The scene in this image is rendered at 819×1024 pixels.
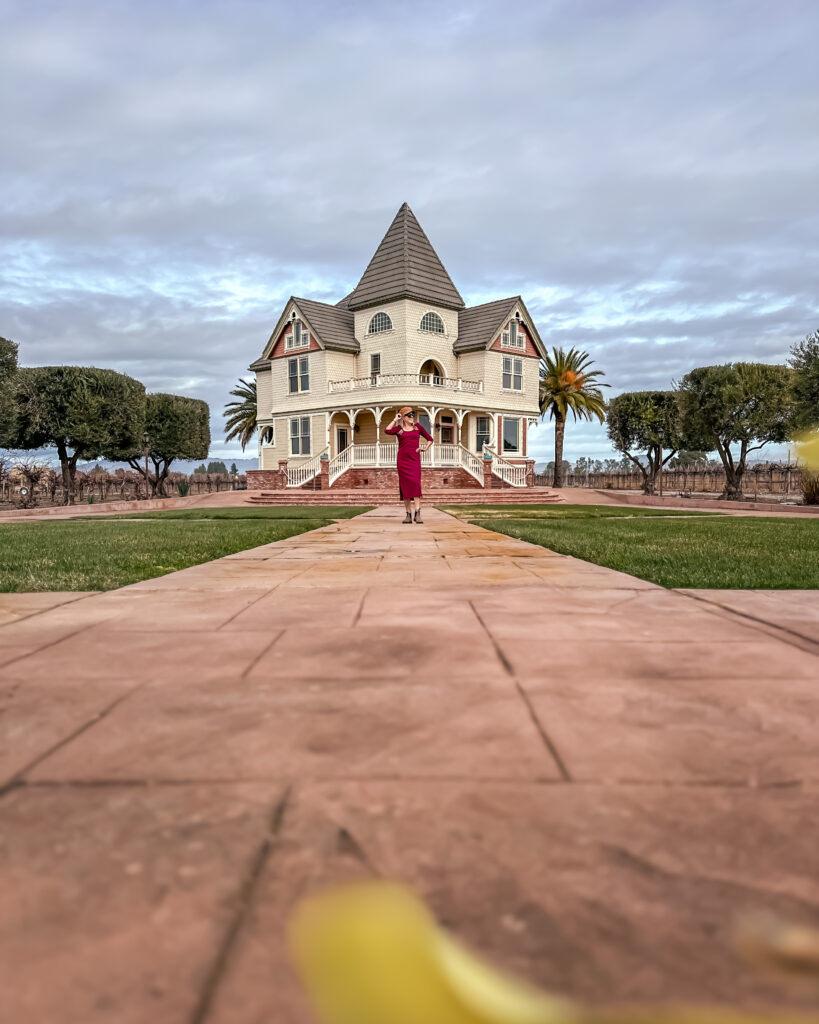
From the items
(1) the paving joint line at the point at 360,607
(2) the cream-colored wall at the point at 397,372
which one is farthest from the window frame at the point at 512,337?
(1) the paving joint line at the point at 360,607

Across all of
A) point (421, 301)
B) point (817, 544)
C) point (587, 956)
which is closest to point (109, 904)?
point (587, 956)

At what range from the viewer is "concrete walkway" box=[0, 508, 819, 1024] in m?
0.95

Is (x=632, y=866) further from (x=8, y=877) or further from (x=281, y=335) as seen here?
(x=281, y=335)

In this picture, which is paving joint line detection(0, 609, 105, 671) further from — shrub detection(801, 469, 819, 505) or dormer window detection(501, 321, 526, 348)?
dormer window detection(501, 321, 526, 348)

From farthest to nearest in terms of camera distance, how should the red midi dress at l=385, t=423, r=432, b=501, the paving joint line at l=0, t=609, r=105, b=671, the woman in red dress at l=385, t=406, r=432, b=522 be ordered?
1. the red midi dress at l=385, t=423, r=432, b=501
2. the woman in red dress at l=385, t=406, r=432, b=522
3. the paving joint line at l=0, t=609, r=105, b=671

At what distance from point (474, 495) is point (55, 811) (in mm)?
24030

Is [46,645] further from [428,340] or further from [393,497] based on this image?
[428,340]

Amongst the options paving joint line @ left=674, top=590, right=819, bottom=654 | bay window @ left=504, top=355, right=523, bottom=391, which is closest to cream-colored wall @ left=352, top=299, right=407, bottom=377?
bay window @ left=504, top=355, right=523, bottom=391

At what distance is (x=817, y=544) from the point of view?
7.71m

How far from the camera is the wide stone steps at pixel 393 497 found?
24.0 m

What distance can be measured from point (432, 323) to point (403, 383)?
14.3 ft

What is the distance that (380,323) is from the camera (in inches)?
1219

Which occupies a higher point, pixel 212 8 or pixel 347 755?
pixel 212 8

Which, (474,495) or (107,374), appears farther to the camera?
(107,374)
